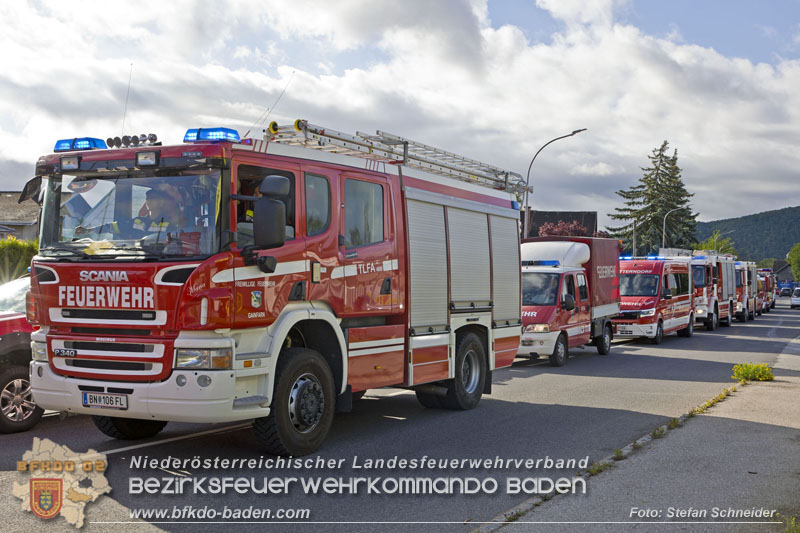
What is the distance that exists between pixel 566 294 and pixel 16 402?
39.7ft

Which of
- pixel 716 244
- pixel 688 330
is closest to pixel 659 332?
pixel 688 330

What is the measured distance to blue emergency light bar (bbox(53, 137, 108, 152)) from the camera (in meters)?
7.58

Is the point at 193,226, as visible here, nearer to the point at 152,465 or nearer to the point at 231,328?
the point at 231,328

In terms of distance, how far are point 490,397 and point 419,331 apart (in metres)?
3.07

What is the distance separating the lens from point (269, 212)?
6871 mm

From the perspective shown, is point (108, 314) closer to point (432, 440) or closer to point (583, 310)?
point (432, 440)

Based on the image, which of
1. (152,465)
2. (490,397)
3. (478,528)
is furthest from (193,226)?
(490,397)

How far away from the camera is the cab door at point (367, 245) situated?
8.27 m

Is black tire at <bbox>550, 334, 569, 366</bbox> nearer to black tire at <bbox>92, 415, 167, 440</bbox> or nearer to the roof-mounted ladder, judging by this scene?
the roof-mounted ladder

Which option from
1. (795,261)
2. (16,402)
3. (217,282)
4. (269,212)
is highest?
(795,261)

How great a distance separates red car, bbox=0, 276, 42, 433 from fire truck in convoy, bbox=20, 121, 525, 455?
118 centimetres

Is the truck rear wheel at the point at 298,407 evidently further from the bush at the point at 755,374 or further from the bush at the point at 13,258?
the bush at the point at 13,258

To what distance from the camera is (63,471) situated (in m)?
7.02

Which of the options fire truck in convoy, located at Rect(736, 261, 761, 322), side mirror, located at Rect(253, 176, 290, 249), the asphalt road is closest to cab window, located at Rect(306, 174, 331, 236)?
side mirror, located at Rect(253, 176, 290, 249)
